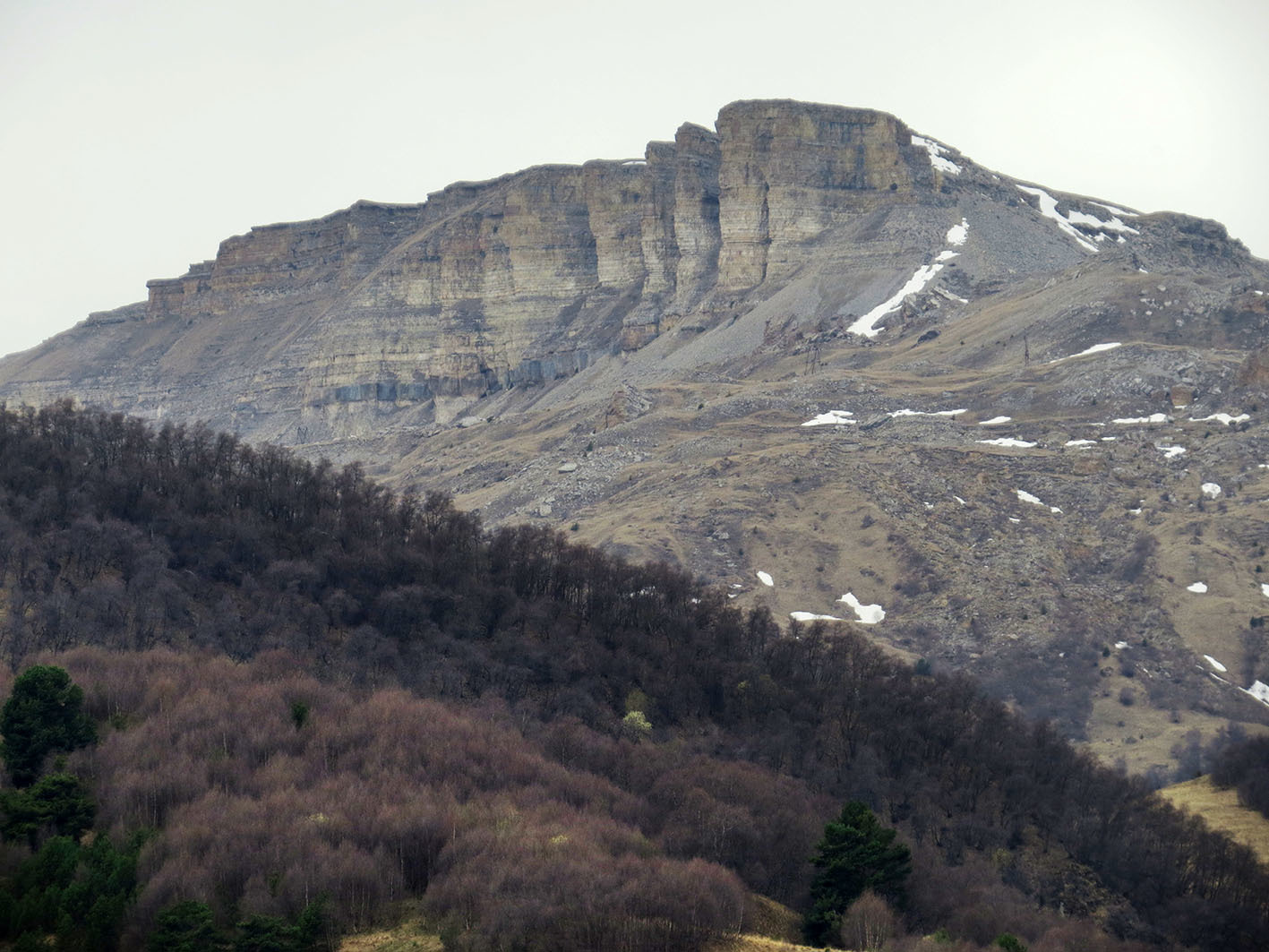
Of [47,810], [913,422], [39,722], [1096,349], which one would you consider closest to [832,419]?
[913,422]

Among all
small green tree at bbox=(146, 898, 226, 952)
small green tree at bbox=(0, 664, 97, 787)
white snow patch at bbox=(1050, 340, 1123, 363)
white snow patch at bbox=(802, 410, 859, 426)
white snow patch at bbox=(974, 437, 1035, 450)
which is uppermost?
white snow patch at bbox=(1050, 340, 1123, 363)

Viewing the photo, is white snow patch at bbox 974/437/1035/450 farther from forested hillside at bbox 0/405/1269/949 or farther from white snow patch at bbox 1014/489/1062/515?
forested hillside at bbox 0/405/1269/949

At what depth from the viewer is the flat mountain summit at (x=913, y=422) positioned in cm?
8394

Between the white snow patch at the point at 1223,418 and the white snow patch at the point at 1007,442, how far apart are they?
11662mm

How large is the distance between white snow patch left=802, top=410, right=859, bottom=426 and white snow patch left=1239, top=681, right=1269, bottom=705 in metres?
43.9

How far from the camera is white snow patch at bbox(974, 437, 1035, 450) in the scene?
107438 millimetres

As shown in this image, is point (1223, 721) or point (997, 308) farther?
point (997, 308)

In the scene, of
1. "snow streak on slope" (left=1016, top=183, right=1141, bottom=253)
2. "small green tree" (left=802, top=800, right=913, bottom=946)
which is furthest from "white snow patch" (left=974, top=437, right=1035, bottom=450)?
"snow streak on slope" (left=1016, top=183, right=1141, bottom=253)

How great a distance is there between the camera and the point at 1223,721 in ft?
247

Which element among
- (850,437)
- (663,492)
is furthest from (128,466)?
(850,437)

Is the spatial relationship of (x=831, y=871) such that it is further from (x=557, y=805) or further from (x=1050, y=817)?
(x=1050, y=817)

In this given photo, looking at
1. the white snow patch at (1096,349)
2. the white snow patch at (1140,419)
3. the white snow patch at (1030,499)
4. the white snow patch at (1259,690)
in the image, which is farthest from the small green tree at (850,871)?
the white snow patch at (1096,349)

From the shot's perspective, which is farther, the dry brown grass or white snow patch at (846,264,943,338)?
white snow patch at (846,264,943,338)

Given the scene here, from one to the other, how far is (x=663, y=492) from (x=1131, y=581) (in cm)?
3169
